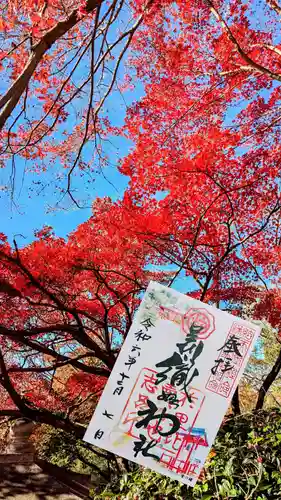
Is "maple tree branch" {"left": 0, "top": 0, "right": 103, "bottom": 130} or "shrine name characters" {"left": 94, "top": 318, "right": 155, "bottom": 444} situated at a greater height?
"maple tree branch" {"left": 0, "top": 0, "right": 103, "bottom": 130}

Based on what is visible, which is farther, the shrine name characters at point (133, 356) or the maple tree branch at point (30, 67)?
the maple tree branch at point (30, 67)

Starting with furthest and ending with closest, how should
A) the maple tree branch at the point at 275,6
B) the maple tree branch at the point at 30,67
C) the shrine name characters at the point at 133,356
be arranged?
1. the maple tree branch at the point at 275,6
2. the maple tree branch at the point at 30,67
3. the shrine name characters at the point at 133,356

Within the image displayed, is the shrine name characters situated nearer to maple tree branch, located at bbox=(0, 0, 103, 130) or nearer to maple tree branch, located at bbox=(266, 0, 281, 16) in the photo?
maple tree branch, located at bbox=(0, 0, 103, 130)

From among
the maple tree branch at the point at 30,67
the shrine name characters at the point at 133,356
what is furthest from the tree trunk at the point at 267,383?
the maple tree branch at the point at 30,67

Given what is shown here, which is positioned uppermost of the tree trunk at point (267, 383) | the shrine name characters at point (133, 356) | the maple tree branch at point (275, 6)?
the maple tree branch at point (275, 6)

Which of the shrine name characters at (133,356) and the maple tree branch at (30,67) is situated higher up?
the maple tree branch at (30,67)

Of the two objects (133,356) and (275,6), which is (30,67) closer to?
(133,356)

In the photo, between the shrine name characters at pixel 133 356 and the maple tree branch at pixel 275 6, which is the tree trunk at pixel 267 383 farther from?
the maple tree branch at pixel 275 6

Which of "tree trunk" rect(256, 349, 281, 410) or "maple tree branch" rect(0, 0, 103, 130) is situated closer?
"maple tree branch" rect(0, 0, 103, 130)

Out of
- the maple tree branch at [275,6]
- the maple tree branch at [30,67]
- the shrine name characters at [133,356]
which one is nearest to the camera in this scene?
the shrine name characters at [133,356]

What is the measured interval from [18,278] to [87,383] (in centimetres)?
433

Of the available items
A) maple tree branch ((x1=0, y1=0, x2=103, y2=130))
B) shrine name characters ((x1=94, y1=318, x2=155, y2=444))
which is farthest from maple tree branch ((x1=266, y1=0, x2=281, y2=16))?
shrine name characters ((x1=94, y1=318, x2=155, y2=444))

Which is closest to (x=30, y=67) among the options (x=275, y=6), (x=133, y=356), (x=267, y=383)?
(x=133, y=356)

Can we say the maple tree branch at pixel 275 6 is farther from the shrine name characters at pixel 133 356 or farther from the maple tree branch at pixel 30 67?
the shrine name characters at pixel 133 356
